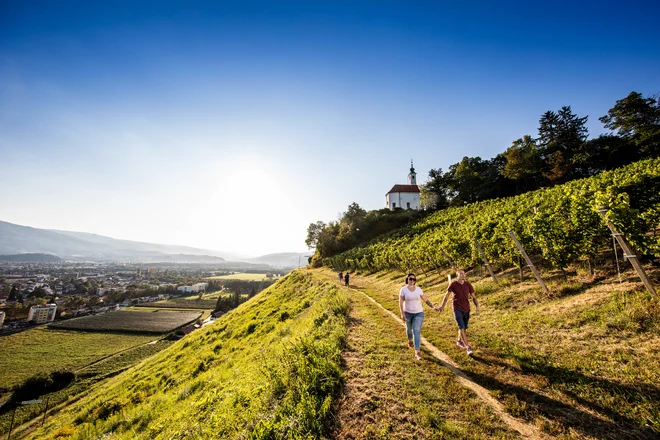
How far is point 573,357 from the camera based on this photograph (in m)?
6.23

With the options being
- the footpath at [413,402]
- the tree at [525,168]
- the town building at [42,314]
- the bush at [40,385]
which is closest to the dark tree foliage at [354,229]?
the tree at [525,168]

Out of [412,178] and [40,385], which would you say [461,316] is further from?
[412,178]

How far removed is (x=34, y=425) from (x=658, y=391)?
48.4 meters

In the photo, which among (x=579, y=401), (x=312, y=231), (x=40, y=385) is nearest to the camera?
(x=579, y=401)

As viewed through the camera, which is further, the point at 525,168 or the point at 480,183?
the point at 480,183

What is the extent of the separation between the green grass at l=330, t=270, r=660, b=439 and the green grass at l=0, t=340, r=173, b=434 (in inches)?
1849

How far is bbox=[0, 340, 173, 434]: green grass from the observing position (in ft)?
102

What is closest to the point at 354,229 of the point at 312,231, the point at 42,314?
the point at 312,231

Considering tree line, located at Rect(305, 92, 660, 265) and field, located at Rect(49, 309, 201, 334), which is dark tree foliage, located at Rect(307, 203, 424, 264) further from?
field, located at Rect(49, 309, 201, 334)

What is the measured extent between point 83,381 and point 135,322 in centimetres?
4834

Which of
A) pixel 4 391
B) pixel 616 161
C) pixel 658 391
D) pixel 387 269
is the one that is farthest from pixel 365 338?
pixel 4 391

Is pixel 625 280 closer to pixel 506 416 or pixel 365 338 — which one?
pixel 506 416

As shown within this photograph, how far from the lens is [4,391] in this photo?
39250 mm

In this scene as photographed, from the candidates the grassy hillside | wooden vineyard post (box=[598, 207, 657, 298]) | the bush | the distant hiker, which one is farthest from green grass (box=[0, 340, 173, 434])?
wooden vineyard post (box=[598, 207, 657, 298])
